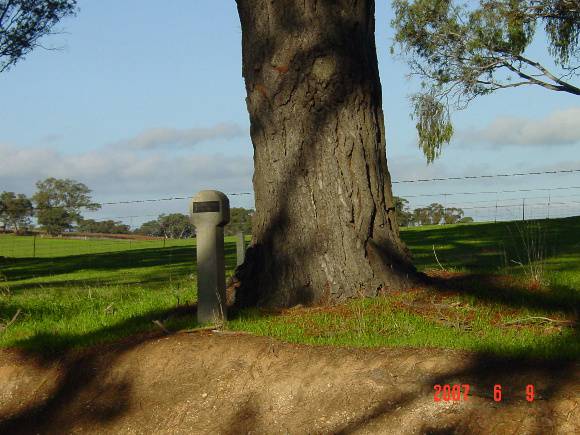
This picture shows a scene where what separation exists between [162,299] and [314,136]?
2577 millimetres

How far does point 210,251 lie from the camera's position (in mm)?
7109

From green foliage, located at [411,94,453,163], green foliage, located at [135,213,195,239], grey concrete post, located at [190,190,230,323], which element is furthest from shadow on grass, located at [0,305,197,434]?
green foliage, located at [135,213,195,239]

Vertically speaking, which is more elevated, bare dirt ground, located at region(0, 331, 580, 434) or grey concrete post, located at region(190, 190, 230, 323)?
grey concrete post, located at region(190, 190, 230, 323)

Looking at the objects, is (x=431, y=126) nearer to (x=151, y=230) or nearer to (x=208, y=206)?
(x=208, y=206)

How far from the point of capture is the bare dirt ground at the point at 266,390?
191 inches

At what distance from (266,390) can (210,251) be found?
1.76m

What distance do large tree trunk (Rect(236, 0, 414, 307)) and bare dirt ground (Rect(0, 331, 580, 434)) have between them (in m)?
1.38

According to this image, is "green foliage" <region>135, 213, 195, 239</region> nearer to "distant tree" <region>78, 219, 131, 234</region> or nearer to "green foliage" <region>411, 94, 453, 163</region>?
"distant tree" <region>78, 219, 131, 234</region>

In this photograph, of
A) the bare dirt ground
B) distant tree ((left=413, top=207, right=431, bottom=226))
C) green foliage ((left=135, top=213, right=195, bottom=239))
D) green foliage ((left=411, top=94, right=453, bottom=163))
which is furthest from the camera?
green foliage ((left=135, top=213, right=195, bottom=239))

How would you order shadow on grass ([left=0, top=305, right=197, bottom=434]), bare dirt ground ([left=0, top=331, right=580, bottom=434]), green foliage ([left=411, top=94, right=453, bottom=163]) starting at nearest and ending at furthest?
bare dirt ground ([left=0, top=331, right=580, bottom=434]), shadow on grass ([left=0, top=305, right=197, bottom=434]), green foliage ([left=411, top=94, right=453, bottom=163])

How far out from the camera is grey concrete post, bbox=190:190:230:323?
7.05 meters

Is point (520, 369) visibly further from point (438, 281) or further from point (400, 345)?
point (438, 281)

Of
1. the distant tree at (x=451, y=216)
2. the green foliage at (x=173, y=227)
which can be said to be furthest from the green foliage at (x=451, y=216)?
the green foliage at (x=173, y=227)
